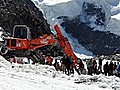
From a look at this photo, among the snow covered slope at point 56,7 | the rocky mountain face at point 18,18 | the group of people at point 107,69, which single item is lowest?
the group of people at point 107,69

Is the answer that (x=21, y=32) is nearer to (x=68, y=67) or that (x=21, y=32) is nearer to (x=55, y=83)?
(x=68, y=67)

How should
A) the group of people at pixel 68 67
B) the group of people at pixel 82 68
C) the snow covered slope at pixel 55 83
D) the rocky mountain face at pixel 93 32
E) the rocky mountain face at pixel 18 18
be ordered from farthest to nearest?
the rocky mountain face at pixel 93 32
the rocky mountain face at pixel 18 18
the group of people at pixel 68 67
the group of people at pixel 82 68
the snow covered slope at pixel 55 83

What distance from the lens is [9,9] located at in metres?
62.7

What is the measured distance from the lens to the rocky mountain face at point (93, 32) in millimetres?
97312

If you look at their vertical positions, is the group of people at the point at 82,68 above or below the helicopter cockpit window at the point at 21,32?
below

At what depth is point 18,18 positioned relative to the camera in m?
62.8

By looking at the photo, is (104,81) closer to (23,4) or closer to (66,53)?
(66,53)

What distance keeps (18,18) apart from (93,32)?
3964 centimetres

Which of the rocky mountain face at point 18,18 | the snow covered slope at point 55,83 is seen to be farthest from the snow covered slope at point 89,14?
the snow covered slope at point 55,83

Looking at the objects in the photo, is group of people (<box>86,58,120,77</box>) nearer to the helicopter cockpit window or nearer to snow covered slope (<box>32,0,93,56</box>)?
the helicopter cockpit window

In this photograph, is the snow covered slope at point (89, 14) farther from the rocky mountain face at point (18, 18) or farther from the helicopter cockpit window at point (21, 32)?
the helicopter cockpit window at point (21, 32)

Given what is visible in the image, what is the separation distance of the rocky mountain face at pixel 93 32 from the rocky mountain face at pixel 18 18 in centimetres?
2705

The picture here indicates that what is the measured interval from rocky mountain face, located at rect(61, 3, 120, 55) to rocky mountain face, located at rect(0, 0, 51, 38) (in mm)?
27052

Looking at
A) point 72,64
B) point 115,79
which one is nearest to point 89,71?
point 72,64
